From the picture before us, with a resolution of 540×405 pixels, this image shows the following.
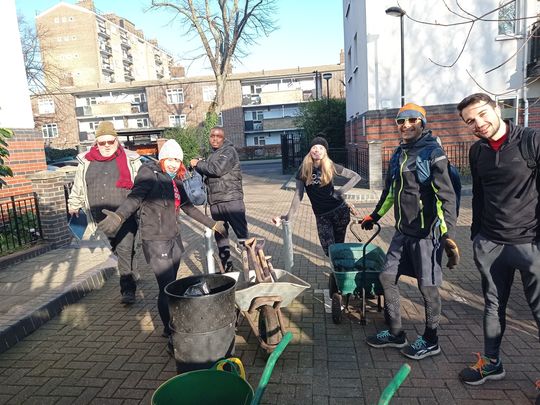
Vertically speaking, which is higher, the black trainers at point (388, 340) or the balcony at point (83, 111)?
the balcony at point (83, 111)

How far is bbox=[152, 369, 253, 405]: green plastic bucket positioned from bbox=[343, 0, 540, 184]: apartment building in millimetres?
11073

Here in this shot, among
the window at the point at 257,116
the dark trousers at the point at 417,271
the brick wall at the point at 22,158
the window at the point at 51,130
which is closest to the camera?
the dark trousers at the point at 417,271

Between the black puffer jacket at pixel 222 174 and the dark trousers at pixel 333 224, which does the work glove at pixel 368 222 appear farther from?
the black puffer jacket at pixel 222 174

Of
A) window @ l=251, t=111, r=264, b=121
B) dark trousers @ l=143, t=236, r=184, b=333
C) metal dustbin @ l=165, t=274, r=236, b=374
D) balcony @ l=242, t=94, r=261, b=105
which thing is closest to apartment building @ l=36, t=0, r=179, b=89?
balcony @ l=242, t=94, r=261, b=105

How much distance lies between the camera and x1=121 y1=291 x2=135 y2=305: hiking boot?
15.9 ft

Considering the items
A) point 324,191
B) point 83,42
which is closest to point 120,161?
point 324,191

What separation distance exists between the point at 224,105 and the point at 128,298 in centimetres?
4253

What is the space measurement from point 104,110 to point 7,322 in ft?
155

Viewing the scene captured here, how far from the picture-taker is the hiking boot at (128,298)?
4848mm

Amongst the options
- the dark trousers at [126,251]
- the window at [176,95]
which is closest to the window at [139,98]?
the window at [176,95]

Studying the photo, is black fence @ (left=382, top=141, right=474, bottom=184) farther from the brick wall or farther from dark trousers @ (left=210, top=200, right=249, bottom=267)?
the brick wall

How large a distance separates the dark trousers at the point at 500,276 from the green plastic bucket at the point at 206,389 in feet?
6.35

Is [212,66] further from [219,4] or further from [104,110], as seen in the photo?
[104,110]

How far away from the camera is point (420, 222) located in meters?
3.24
